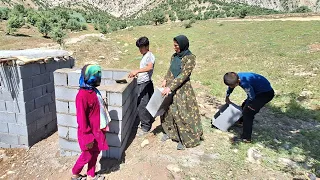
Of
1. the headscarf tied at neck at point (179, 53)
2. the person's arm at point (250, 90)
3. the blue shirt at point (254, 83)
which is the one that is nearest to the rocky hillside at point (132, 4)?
the blue shirt at point (254, 83)

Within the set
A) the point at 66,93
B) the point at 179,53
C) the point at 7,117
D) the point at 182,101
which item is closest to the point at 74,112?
the point at 66,93

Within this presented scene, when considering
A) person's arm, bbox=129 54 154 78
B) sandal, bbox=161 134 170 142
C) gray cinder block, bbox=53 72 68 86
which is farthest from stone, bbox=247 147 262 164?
gray cinder block, bbox=53 72 68 86

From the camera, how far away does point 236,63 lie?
9.33 meters

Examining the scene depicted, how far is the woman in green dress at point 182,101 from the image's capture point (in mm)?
3324

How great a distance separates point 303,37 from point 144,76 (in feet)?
35.5

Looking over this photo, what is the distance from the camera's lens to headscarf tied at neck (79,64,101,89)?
2.53 meters

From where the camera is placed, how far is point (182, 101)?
348cm

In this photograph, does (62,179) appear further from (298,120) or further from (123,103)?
(298,120)

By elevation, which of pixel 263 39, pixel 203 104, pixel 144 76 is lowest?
pixel 203 104

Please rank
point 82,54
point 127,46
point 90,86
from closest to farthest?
1. point 90,86
2. point 82,54
3. point 127,46

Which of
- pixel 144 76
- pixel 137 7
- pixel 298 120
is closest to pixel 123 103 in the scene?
pixel 144 76

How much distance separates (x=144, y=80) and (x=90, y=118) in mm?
1352

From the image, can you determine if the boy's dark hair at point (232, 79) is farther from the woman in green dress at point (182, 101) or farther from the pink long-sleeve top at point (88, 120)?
the pink long-sleeve top at point (88, 120)

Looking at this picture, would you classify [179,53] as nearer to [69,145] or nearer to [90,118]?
[90,118]
